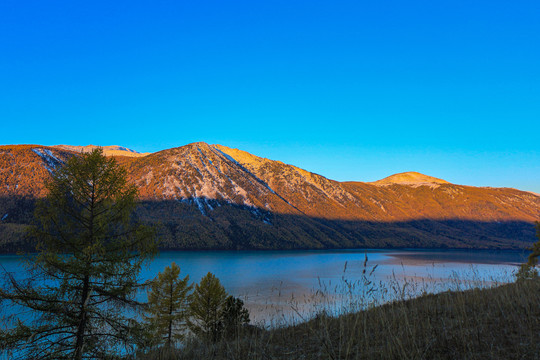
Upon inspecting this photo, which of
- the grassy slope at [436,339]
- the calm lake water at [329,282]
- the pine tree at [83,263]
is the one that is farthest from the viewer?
the pine tree at [83,263]

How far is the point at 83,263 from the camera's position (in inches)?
502

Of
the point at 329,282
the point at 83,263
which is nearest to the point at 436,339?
the point at 329,282

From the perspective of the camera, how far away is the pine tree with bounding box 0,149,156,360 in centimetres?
1201

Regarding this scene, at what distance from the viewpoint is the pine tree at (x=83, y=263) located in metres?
12.0

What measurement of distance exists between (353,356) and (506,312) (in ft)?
9.94

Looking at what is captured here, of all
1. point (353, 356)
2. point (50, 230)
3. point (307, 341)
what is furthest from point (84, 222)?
point (353, 356)

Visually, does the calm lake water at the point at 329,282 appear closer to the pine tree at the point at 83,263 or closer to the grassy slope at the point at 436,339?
the grassy slope at the point at 436,339

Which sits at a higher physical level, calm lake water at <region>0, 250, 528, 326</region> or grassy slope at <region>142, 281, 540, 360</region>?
grassy slope at <region>142, 281, 540, 360</region>

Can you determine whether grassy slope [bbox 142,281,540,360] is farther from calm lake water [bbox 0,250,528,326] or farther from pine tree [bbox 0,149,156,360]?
pine tree [bbox 0,149,156,360]

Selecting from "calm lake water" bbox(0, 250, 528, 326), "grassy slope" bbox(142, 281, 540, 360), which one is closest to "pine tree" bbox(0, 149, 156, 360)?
"calm lake water" bbox(0, 250, 528, 326)

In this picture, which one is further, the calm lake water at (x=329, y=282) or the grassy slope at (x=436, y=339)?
the calm lake water at (x=329, y=282)

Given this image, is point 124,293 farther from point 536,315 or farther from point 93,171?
point 536,315

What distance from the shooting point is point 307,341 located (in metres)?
6.07

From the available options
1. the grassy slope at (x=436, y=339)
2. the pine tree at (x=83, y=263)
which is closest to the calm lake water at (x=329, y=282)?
the grassy slope at (x=436, y=339)
